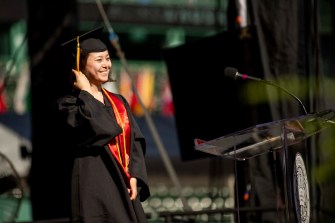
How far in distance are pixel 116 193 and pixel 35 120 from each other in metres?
4.20

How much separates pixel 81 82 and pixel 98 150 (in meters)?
0.41

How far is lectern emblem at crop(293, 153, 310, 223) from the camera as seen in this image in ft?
21.9

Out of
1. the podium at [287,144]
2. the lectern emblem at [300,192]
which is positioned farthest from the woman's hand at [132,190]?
the lectern emblem at [300,192]

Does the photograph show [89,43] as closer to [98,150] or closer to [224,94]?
[98,150]

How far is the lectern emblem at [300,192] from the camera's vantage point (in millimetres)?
6680

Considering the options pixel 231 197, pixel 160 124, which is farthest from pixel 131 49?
pixel 231 197

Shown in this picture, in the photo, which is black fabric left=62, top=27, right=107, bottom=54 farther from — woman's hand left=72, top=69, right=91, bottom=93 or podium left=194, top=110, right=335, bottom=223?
podium left=194, top=110, right=335, bottom=223

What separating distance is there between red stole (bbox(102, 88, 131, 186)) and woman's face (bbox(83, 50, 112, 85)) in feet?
0.54

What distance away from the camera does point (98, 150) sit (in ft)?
21.3

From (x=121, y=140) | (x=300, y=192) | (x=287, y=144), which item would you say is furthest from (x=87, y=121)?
(x=300, y=192)

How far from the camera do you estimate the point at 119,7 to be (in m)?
18.3

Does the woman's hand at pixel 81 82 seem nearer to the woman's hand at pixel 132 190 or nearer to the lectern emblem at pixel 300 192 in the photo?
the woman's hand at pixel 132 190

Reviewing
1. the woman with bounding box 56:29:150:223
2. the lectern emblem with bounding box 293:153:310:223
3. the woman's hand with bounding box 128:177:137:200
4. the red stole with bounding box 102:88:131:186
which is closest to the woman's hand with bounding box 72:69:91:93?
the woman with bounding box 56:29:150:223

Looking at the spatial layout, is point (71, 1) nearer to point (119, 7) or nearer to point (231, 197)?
point (231, 197)
